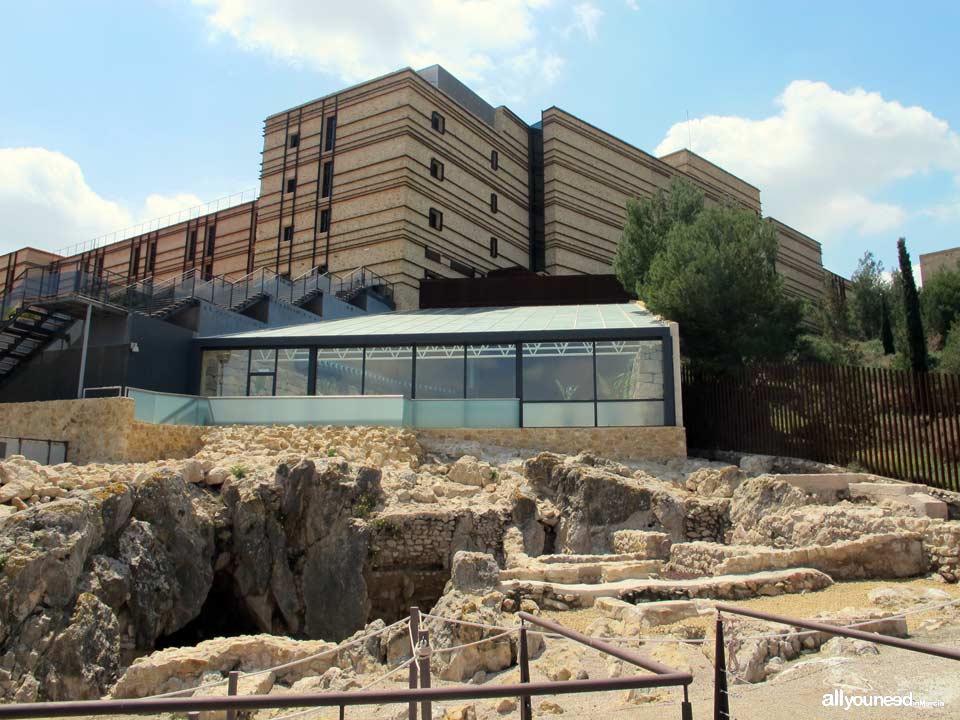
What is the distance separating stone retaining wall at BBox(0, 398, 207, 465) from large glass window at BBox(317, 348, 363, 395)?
14.1 feet

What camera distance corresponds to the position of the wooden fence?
644 inches

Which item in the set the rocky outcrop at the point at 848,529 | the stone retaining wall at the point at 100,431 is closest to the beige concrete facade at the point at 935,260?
the rocky outcrop at the point at 848,529

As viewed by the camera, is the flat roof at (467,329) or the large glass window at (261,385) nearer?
the flat roof at (467,329)

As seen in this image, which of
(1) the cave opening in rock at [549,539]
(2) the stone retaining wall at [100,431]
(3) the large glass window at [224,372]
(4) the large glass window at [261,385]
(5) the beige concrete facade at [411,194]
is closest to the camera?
(1) the cave opening in rock at [549,539]

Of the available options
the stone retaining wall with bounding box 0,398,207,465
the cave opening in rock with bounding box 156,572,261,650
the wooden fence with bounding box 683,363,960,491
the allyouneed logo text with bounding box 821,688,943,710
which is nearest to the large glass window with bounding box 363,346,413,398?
the stone retaining wall with bounding box 0,398,207,465

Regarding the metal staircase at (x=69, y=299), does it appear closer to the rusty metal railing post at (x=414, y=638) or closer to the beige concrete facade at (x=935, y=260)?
the rusty metal railing post at (x=414, y=638)

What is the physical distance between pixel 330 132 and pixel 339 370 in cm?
2275

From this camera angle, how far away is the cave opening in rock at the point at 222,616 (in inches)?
607

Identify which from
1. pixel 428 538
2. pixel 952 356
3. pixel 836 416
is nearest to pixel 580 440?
pixel 836 416

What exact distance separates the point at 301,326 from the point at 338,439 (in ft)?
25.8

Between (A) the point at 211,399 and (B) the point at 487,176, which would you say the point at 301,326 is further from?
(B) the point at 487,176

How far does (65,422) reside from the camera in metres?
20.9

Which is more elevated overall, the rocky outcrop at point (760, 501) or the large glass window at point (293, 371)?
the large glass window at point (293, 371)

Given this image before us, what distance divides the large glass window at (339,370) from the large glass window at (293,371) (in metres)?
0.50
